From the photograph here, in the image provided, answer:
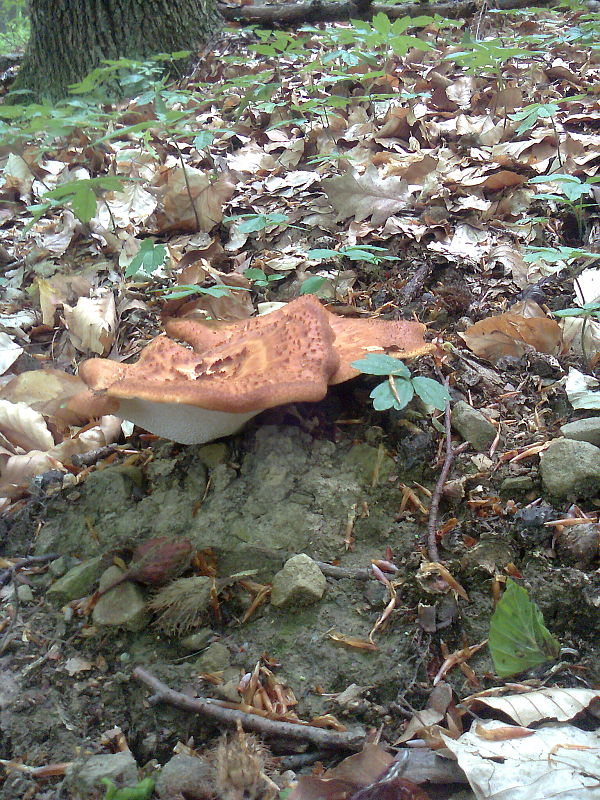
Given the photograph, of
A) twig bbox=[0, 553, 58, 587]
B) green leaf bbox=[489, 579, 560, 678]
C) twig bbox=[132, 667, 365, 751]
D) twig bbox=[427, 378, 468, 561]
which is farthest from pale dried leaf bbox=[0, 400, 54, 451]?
green leaf bbox=[489, 579, 560, 678]

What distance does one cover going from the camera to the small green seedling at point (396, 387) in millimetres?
2147

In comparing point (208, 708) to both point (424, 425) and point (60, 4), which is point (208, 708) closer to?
point (424, 425)

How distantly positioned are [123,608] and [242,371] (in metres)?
0.92

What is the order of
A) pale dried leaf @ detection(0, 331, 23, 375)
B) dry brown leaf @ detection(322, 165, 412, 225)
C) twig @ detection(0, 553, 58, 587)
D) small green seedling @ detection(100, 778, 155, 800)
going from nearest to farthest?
small green seedling @ detection(100, 778, 155, 800) → twig @ detection(0, 553, 58, 587) → pale dried leaf @ detection(0, 331, 23, 375) → dry brown leaf @ detection(322, 165, 412, 225)

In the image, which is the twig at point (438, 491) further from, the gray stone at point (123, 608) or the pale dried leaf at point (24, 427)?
the pale dried leaf at point (24, 427)

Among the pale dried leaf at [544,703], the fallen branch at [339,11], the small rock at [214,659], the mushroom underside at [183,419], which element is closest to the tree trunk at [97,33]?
the fallen branch at [339,11]

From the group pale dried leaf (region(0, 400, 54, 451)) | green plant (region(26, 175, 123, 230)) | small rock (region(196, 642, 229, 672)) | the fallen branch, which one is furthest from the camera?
the fallen branch

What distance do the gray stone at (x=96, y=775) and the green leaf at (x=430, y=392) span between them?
145 centimetres

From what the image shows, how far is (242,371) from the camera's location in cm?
219

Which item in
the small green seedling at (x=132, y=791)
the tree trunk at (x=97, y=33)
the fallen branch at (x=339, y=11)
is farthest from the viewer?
the fallen branch at (x=339, y=11)

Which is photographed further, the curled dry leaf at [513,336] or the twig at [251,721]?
the curled dry leaf at [513,336]

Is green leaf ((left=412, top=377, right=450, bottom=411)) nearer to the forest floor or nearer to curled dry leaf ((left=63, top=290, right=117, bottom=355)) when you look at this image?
the forest floor

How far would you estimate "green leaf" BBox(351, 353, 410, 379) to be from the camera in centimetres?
213

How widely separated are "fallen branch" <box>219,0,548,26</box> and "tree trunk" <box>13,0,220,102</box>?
813 mm
